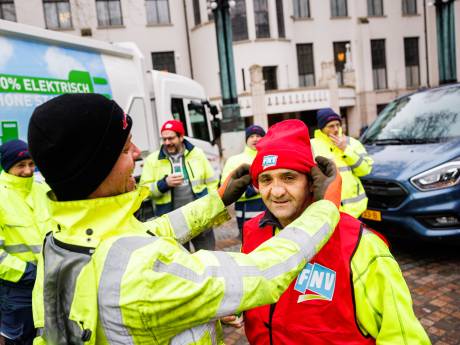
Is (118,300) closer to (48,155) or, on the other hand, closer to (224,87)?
(48,155)

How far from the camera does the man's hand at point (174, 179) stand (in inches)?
167

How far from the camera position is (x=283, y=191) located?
1.88 metres

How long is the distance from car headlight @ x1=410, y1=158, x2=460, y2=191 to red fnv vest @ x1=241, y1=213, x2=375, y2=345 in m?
3.10

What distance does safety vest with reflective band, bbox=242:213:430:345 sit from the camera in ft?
5.06

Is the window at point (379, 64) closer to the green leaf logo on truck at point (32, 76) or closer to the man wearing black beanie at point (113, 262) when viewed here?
the green leaf logo on truck at point (32, 76)

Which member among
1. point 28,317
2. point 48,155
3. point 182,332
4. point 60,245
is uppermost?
Answer: point 48,155

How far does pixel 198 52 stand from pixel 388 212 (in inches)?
863

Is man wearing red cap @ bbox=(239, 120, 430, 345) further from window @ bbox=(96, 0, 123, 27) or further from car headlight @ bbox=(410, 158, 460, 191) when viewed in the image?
window @ bbox=(96, 0, 123, 27)

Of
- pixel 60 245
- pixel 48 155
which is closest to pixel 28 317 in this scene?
pixel 60 245

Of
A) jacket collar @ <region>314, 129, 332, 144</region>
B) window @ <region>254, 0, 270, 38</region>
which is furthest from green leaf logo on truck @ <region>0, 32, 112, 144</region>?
window @ <region>254, 0, 270, 38</region>

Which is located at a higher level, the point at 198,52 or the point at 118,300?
the point at 198,52

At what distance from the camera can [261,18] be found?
2373cm

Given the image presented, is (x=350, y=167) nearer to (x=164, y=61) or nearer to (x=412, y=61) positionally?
(x=164, y=61)

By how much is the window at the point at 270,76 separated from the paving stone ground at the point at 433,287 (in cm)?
2026
